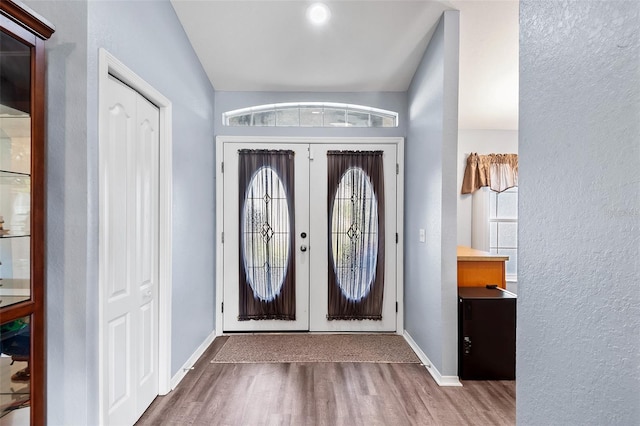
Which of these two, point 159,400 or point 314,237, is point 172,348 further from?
point 314,237

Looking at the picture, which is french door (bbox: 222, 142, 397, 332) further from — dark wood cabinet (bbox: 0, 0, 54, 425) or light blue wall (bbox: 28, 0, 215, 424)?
dark wood cabinet (bbox: 0, 0, 54, 425)

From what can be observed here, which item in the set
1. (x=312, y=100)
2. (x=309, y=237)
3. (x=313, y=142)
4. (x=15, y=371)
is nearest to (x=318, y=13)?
(x=312, y=100)

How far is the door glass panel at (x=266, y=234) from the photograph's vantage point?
3.43m

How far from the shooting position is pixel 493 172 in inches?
167

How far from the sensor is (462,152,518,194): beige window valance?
425 cm

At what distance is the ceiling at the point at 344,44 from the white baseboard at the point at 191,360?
269cm

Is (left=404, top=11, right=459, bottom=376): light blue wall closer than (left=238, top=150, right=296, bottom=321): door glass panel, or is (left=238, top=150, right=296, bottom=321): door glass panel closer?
(left=404, top=11, right=459, bottom=376): light blue wall

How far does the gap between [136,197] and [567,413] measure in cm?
226

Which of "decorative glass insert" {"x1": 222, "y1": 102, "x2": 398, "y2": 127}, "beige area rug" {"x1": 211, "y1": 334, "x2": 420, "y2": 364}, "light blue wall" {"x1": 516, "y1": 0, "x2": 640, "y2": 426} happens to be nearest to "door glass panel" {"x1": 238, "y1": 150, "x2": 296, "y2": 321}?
"beige area rug" {"x1": 211, "y1": 334, "x2": 420, "y2": 364}

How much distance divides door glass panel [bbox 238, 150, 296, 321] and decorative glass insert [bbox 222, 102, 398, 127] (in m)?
0.39

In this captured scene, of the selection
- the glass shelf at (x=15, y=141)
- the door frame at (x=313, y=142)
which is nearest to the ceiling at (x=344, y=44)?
the door frame at (x=313, y=142)

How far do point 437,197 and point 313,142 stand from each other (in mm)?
1542

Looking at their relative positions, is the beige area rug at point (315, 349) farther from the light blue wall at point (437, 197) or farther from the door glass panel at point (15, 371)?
the door glass panel at point (15, 371)

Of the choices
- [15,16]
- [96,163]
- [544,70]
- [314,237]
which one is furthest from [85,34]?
[314,237]
